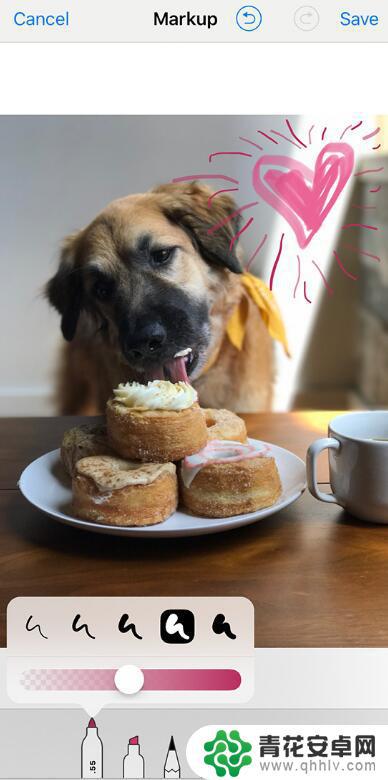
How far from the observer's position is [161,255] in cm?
105

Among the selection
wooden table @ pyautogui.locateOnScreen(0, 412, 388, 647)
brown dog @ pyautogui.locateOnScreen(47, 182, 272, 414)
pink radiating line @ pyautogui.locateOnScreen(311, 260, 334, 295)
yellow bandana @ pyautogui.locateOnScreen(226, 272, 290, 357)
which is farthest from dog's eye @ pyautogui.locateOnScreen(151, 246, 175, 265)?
wooden table @ pyautogui.locateOnScreen(0, 412, 388, 647)

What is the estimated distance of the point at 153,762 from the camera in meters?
0.40

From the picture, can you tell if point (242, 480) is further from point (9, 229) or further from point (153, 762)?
point (9, 229)

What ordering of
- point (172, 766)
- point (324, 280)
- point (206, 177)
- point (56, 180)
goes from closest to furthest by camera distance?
point (172, 766)
point (206, 177)
point (56, 180)
point (324, 280)

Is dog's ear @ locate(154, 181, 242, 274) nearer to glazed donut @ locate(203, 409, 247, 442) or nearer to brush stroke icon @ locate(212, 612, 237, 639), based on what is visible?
glazed donut @ locate(203, 409, 247, 442)

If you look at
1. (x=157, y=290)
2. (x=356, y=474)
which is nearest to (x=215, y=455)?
(x=356, y=474)

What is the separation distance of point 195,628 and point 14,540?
175mm

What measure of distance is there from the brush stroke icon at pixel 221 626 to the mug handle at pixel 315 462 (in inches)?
6.2

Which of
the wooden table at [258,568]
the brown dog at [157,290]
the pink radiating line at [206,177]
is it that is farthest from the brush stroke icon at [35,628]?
the pink radiating line at [206,177]

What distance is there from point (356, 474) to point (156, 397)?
165 mm

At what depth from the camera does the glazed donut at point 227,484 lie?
54 cm

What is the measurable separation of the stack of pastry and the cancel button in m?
0.31

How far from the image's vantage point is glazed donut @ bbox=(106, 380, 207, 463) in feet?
1.86

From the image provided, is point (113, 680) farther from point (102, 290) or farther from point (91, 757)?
point (102, 290)
